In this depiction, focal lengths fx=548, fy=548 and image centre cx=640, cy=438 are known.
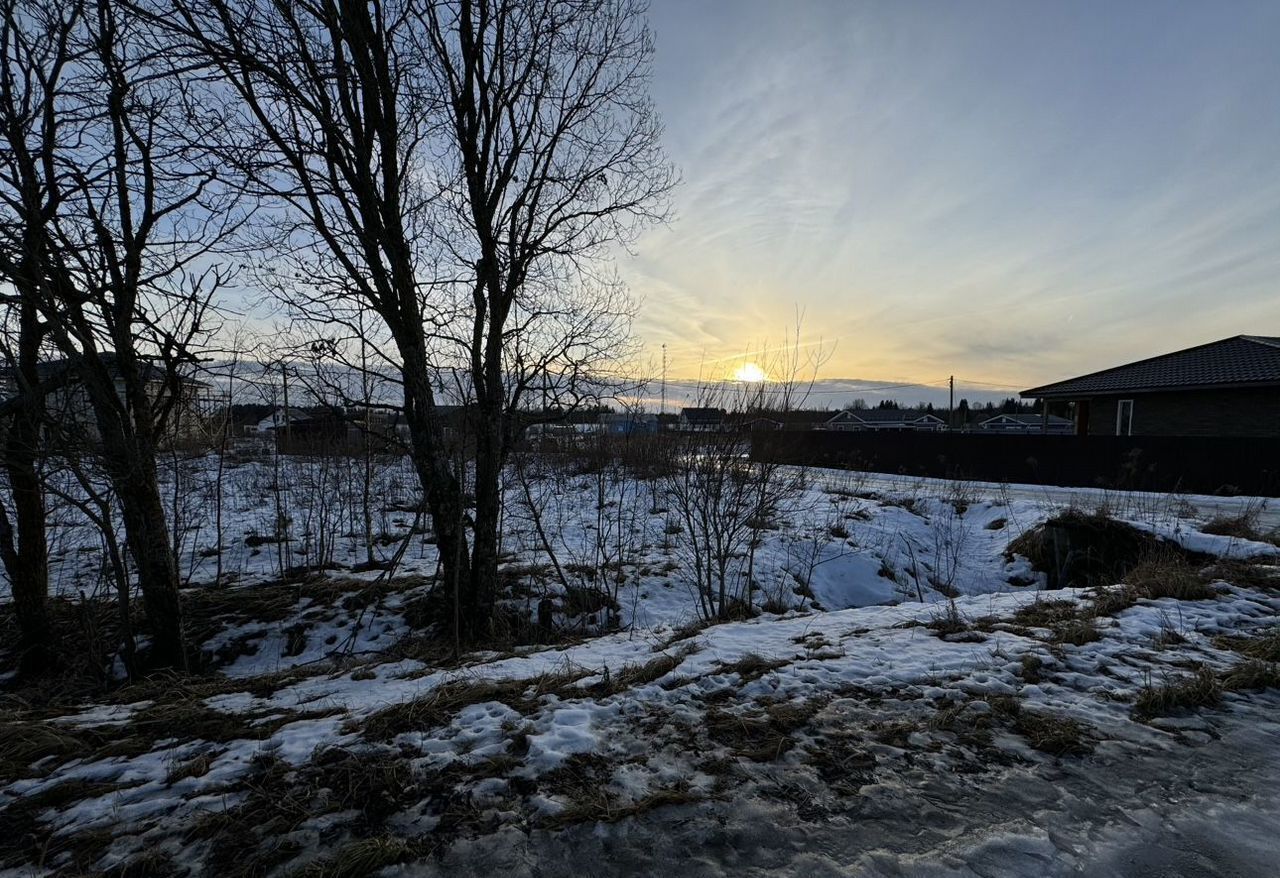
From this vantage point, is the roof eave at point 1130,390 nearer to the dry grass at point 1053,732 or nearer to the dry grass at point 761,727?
the dry grass at point 1053,732

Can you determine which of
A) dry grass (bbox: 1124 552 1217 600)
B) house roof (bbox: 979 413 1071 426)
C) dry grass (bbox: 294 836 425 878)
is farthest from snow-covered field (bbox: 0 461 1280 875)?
house roof (bbox: 979 413 1071 426)

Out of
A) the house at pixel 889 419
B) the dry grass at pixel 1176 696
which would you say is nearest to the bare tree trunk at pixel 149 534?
the dry grass at pixel 1176 696

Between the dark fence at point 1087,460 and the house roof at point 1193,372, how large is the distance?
4.44m

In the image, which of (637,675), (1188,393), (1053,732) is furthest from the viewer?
(1188,393)

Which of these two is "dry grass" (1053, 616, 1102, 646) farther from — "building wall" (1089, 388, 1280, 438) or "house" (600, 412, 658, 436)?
"building wall" (1089, 388, 1280, 438)

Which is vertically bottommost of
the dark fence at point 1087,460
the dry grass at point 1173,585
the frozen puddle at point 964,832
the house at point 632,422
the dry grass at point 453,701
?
the dry grass at point 453,701

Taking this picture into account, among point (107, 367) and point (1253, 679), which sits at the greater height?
point (107, 367)

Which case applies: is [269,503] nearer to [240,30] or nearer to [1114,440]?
[240,30]

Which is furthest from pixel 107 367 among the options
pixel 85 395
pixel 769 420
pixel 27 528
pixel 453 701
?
pixel 769 420

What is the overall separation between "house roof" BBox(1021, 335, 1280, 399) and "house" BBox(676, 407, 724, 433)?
1926cm

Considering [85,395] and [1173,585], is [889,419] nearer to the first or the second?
[1173,585]

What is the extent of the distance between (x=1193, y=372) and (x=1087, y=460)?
7884 mm

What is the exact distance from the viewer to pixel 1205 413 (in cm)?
1786

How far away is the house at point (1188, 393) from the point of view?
655 inches
